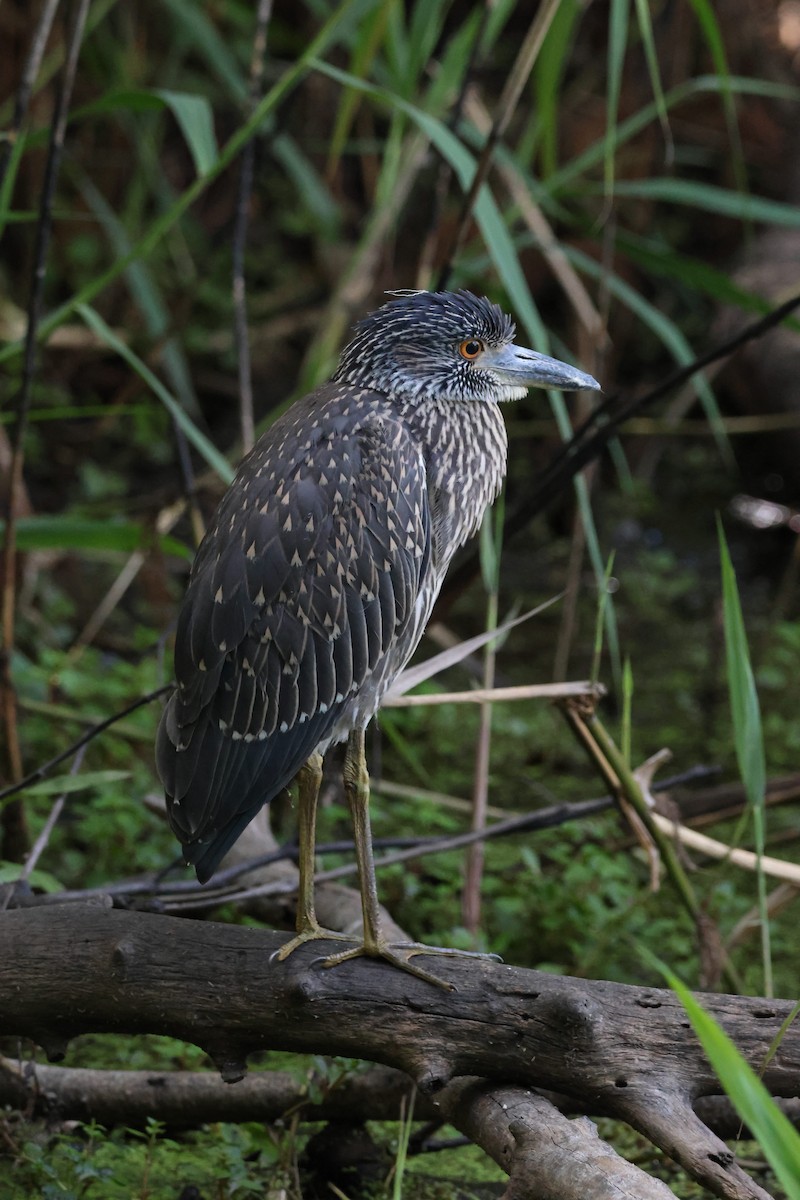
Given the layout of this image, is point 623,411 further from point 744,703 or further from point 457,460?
point 744,703

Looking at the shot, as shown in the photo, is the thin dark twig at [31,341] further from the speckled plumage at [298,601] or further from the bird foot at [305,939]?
the bird foot at [305,939]

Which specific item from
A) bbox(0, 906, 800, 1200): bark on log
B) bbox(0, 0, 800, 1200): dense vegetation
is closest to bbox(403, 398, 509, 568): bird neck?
bbox(0, 0, 800, 1200): dense vegetation

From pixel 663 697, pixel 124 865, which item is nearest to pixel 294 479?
pixel 124 865

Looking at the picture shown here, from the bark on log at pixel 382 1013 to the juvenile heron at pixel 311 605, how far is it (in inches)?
5.3

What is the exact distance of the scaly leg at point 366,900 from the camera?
253 centimetres

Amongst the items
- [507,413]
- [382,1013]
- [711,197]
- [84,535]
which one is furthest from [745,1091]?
[507,413]

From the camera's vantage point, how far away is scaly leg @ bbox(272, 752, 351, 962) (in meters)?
2.70

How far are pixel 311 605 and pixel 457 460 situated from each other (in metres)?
0.45

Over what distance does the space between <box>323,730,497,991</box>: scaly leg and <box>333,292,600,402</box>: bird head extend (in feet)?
2.41

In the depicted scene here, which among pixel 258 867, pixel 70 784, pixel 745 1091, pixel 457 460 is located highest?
pixel 457 460

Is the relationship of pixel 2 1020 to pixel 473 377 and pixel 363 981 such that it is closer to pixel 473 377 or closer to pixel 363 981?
pixel 363 981

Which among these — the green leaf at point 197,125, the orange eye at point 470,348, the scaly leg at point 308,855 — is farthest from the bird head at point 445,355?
the scaly leg at point 308,855

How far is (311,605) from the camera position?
2711 millimetres

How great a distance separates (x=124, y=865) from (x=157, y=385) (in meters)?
1.50
